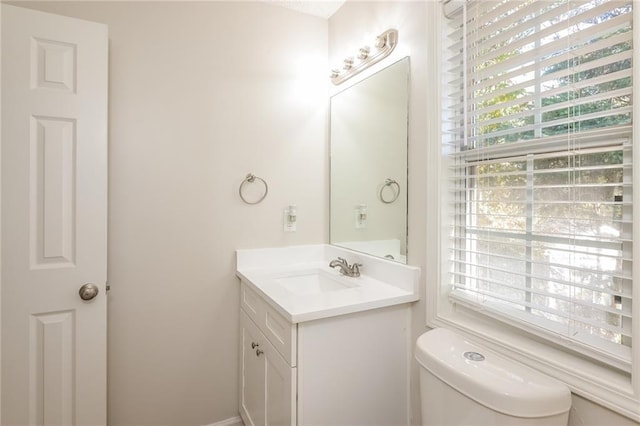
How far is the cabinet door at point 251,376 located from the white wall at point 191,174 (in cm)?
10

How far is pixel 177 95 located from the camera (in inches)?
66.3

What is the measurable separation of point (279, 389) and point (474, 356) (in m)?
0.72

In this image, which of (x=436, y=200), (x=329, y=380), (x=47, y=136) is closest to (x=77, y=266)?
(x=47, y=136)

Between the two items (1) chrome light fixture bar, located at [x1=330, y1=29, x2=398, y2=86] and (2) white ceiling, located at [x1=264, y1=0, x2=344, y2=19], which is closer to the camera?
(1) chrome light fixture bar, located at [x1=330, y1=29, x2=398, y2=86]

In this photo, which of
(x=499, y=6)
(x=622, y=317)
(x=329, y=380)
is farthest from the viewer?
(x=329, y=380)

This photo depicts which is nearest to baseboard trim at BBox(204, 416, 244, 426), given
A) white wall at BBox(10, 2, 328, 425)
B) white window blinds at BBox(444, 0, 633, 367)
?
white wall at BBox(10, 2, 328, 425)

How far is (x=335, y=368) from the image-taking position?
1223 mm

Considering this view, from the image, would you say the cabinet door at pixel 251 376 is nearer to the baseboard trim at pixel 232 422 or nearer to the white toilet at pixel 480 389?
the baseboard trim at pixel 232 422

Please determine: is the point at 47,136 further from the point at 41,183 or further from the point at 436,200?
the point at 436,200

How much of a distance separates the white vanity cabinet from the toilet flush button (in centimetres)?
38

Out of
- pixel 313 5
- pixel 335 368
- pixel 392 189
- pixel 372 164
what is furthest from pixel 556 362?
pixel 313 5

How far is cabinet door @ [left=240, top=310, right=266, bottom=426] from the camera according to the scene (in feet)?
4.85

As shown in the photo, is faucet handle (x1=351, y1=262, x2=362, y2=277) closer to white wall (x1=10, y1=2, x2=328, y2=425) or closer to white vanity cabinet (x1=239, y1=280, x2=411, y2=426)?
white vanity cabinet (x1=239, y1=280, x2=411, y2=426)

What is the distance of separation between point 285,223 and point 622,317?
1.50 meters
